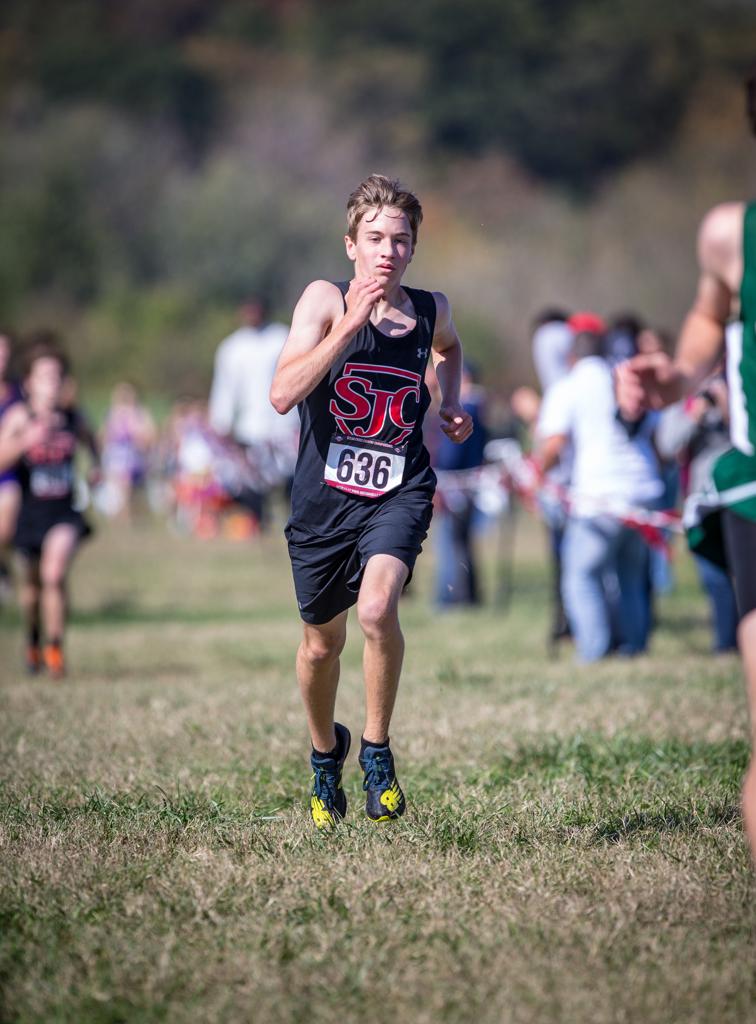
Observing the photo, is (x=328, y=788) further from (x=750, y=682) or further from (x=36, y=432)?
(x=36, y=432)

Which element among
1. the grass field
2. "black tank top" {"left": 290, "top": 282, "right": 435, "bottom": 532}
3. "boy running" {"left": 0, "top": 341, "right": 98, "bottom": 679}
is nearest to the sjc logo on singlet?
"black tank top" {"left": 290, "top": 282, "right": 435, "bottom": 532}

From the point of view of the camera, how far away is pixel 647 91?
216 ft

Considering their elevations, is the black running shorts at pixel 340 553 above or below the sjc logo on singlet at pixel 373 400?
below

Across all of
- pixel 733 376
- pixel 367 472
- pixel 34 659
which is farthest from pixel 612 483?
pixel 733 376

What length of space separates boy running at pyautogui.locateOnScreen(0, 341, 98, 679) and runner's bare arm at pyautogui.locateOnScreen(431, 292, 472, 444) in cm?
481

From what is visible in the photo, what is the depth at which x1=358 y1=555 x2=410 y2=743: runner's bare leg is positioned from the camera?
473cm

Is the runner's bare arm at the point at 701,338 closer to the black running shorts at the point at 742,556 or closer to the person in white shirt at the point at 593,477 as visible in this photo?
the black running shorts at the point at 742,556

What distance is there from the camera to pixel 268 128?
2798 inches

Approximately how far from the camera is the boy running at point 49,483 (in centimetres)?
954

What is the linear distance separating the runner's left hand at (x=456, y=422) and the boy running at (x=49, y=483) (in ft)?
15.9

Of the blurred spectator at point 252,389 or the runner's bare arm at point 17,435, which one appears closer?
the runner's bare arm at point 17,435

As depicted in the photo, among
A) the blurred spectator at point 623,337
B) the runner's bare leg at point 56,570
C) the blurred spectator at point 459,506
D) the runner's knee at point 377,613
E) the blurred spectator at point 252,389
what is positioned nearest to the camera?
the runner's knee at point 377,613

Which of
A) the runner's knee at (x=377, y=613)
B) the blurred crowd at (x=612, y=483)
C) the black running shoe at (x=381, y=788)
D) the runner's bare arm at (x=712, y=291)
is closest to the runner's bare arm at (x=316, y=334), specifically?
the runner's knee at (x=377, y=613)

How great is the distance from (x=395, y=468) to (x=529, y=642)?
6474mm
